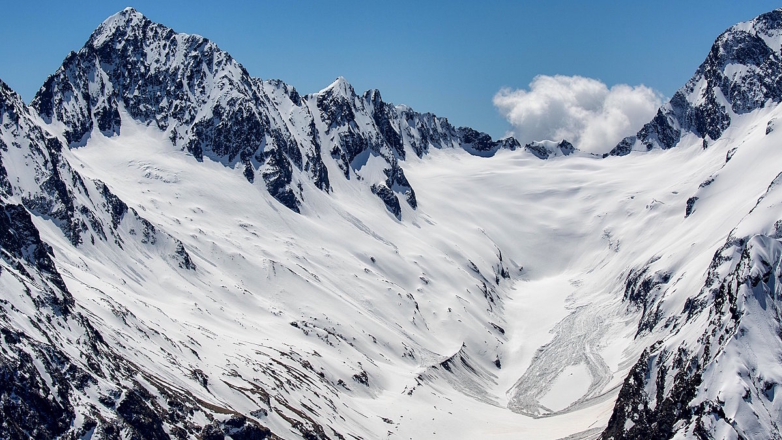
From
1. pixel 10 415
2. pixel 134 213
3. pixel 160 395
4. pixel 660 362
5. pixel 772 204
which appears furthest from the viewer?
pixel 134 213

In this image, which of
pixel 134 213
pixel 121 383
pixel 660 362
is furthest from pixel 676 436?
pixel 134 213

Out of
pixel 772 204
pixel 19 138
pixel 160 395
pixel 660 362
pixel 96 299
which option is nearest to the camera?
pixel 160 395

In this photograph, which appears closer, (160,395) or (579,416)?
(160,395)

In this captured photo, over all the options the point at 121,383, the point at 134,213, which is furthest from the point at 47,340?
the point at 134,213

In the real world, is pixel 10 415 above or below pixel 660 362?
below

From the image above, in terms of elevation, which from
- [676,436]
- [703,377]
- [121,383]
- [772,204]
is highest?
[772,204]

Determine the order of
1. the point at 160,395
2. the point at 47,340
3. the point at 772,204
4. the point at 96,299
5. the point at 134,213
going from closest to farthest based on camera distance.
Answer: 1. the point at 47,340
2. the point at 160,395
3. the point at 96,299
4. the point at 772,204
5. the point at 134,213

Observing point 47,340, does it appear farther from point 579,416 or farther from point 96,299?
point 579,416

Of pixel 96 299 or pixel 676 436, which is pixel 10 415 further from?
pixel 676 436

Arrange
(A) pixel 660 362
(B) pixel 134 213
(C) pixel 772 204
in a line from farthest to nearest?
(B) pixel 134 213 → (C) pixel 772 204 → (A) pixel 660 362
